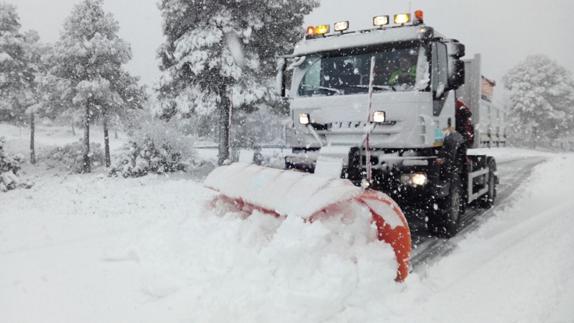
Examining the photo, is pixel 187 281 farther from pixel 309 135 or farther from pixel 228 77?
pixel 228 77

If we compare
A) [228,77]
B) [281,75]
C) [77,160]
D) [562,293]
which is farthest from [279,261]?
[77,160]

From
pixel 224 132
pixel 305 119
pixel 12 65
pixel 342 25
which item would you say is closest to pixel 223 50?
pixel 224 132

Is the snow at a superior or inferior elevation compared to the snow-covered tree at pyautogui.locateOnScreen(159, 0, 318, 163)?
inferior

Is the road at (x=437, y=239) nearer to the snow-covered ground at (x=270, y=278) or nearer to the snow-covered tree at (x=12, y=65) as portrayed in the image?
the snow-covered ground at (x=270, y=278)

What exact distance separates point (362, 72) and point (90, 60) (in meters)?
22.1

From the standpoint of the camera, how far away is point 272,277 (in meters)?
3.96

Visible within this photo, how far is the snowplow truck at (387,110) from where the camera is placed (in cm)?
592

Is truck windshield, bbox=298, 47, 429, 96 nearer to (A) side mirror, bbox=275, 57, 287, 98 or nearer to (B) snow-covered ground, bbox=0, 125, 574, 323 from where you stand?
(A) side mirror, bbox=275, 57, 287, 98

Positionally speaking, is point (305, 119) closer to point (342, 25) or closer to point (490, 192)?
point (342, 25)

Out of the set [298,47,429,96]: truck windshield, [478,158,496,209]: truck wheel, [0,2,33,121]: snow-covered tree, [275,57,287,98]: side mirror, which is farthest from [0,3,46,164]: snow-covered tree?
[478,158,496,209]: truck wheel

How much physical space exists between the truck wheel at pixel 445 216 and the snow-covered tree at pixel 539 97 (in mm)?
39951

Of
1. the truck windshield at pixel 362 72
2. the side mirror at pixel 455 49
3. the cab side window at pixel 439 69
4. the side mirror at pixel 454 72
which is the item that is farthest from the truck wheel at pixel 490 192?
the truck windshield at pixel 362 72

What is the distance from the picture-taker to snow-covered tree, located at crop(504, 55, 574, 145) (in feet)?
135

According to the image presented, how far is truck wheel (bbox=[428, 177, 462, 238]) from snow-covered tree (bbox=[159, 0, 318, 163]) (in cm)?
939
